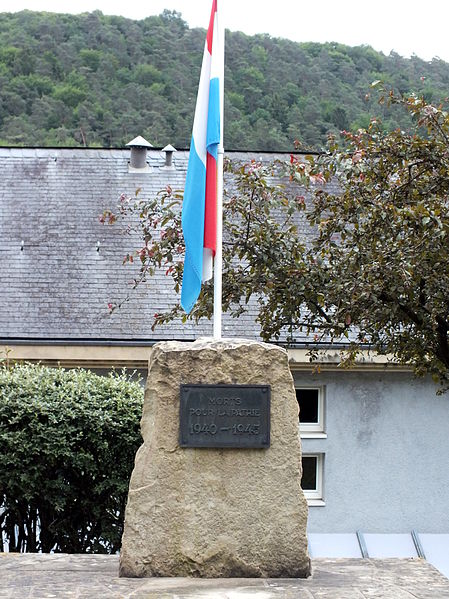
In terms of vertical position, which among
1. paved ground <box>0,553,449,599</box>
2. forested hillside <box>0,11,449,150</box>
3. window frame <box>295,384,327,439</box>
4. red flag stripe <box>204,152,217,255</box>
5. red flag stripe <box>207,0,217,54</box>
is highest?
forested hillside <box>0,11,449,150</box>

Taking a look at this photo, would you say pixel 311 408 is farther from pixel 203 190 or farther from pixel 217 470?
pixel 217 470

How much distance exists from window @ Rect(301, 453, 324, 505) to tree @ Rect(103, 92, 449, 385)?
3943mm

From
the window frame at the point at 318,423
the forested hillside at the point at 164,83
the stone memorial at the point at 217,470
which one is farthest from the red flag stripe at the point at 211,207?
the forested hillside at the point at 164,83

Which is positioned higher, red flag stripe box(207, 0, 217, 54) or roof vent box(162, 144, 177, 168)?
roof vent box(162, 144, 177, 168)

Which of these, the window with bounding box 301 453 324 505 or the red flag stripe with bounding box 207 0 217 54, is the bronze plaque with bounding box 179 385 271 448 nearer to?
the red flag stripe with bounding box 207 0 217 54

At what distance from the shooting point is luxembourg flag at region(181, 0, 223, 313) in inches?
314

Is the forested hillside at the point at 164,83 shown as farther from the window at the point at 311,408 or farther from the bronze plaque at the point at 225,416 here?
the bronze plaque at the point at 225,416

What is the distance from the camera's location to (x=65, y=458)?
857 centimetres

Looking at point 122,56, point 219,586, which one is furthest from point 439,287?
point 122,56

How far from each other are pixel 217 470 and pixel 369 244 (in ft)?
9.81

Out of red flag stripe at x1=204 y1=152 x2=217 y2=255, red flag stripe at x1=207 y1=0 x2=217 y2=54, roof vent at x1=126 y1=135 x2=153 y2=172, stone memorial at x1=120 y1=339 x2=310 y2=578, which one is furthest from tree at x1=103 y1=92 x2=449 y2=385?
roof vent at x1=126 y1=135 x2=153 y2=172

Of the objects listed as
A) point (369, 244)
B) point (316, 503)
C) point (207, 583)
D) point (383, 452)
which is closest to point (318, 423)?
point (383, 452)

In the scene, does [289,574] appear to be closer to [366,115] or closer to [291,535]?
[291,535]

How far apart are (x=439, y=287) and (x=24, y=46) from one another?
2562 cm
